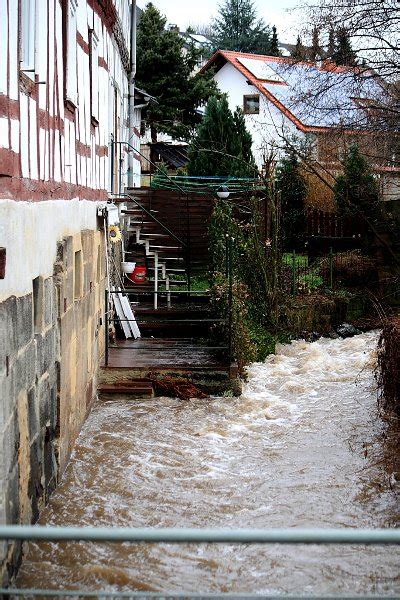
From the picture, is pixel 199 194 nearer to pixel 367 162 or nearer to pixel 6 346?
pixel 367 162

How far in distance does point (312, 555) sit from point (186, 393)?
5.88 m

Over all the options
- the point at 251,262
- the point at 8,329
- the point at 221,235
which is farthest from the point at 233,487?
the point at 251,262

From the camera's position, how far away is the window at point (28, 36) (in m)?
6.89

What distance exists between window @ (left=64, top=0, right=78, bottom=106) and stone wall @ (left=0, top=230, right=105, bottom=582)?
152 centimetres

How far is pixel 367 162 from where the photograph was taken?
2355 cm

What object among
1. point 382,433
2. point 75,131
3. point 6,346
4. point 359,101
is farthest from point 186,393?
point 359,101

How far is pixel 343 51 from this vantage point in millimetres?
17469

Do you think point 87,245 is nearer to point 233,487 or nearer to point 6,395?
point 233,487

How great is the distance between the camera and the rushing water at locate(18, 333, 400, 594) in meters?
6.75

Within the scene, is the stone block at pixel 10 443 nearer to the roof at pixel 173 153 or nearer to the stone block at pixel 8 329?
the stone block at pixel 8 329

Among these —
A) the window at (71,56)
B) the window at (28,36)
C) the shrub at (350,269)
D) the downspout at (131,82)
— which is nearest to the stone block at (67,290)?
the window at (71,56)

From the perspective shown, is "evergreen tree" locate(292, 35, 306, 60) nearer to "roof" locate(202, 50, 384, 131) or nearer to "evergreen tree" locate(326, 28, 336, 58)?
"roof" locate(202, 50, 384, 131)

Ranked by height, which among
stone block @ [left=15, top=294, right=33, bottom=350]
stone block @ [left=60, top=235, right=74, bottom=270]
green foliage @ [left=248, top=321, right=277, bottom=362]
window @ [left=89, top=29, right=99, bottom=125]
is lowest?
green foliage @ [left=248, top=321, right=277, bottom=362]

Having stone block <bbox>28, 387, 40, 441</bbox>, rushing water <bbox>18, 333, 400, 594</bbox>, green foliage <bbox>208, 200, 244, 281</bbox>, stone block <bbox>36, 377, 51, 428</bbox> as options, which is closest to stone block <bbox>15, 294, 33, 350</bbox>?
stone block <bbox>28, 387, 40, 441</bbox>
